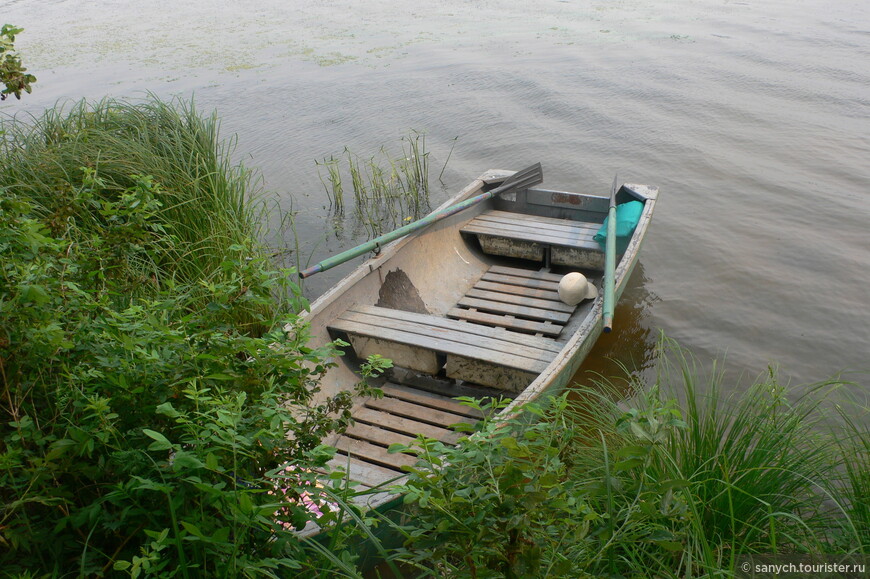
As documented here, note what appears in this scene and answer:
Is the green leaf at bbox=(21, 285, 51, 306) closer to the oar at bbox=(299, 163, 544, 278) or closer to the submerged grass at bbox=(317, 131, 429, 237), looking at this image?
the oar at bbox=(299, 163, 544, 278)

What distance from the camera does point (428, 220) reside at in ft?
19.5

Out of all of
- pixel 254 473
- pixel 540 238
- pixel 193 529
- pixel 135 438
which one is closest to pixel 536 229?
pixel 540 238

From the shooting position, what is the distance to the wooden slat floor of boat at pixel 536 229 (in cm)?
628

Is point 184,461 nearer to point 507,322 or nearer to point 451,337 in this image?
point 451,337

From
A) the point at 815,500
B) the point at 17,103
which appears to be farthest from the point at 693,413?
the point at 17,103

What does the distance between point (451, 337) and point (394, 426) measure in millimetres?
754

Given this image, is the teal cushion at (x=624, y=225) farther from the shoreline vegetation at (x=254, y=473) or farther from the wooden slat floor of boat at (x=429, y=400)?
the shoreline vegetation at (x=254, y=473)

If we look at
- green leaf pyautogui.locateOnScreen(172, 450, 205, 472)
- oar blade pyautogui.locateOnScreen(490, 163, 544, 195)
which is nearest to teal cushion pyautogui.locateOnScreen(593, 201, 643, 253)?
oar blade pyautogui.locateOnScreen(490, 163, 544, 195)

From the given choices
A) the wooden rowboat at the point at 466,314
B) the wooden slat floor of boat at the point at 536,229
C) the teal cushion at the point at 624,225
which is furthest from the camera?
the wooden slat floor of boat at the point at 536,229

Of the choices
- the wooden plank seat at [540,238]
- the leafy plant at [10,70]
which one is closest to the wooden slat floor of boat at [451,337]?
the wooden plank seat at [540,238]

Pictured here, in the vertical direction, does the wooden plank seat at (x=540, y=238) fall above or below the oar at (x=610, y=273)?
below

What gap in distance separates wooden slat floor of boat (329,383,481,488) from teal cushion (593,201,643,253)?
229 centimetres

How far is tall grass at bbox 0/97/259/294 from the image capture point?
16.1 feet

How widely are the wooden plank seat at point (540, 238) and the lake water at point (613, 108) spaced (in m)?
0.79
